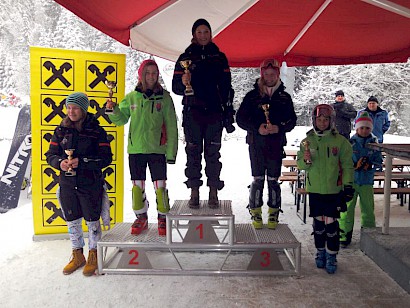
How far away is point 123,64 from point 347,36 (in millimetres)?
3434

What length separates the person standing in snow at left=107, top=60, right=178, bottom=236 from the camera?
3.90 meters

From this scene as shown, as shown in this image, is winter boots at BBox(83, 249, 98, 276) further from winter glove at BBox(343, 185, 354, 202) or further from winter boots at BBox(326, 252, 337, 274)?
winter glove at BBox(343, 185, 354, 202)

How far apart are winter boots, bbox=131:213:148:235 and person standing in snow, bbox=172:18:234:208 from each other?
2.55 feet

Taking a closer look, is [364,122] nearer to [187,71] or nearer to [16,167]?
[187,71]

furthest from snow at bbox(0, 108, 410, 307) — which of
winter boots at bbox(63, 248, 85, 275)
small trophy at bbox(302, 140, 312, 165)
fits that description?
small trophy at bbox(302, 140, 312, 165)

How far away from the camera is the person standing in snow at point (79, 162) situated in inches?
147

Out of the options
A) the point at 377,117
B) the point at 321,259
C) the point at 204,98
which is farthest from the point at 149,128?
the point at 377,117

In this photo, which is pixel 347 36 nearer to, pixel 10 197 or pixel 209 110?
pixel 209 110

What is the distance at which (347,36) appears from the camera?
5.45 m

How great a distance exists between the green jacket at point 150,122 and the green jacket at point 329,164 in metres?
1.52

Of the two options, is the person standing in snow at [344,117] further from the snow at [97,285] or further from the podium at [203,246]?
the podium at [203,246]

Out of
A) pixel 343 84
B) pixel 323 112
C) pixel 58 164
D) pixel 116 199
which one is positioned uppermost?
pixel 343 84

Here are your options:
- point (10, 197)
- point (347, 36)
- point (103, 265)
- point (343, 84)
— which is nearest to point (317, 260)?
point (103, 265)

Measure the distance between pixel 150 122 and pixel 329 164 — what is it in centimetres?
201
